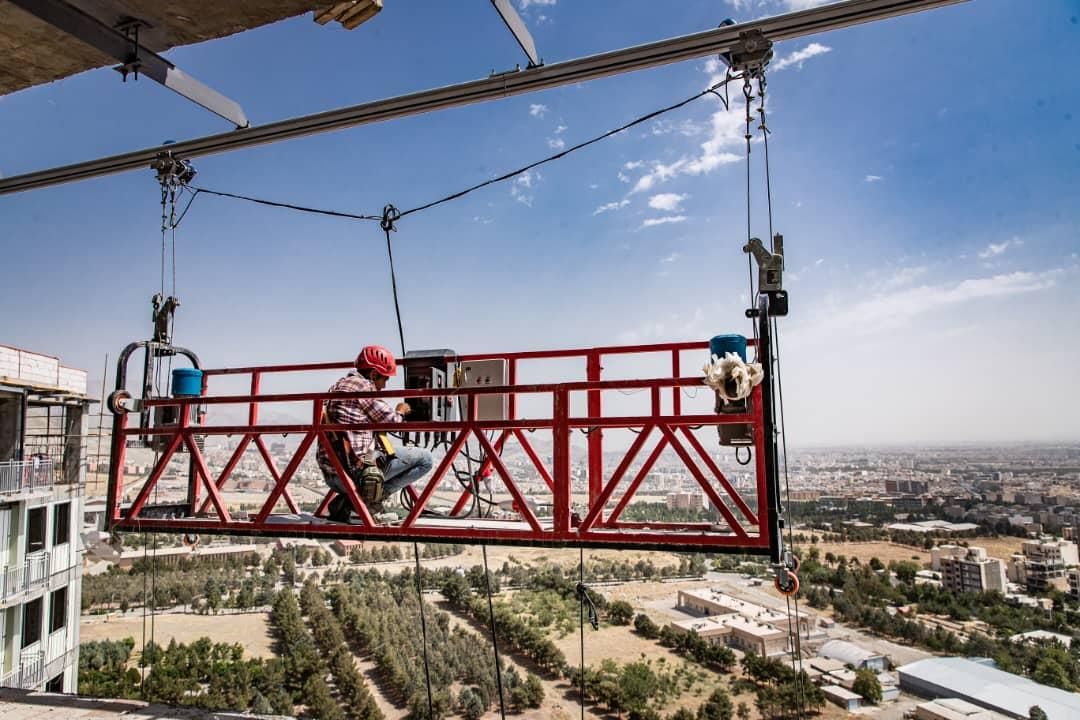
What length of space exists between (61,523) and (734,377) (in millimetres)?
29460

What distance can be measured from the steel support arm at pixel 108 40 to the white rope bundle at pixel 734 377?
4.34 metres

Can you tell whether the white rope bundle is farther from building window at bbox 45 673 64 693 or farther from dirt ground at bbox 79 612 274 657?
dirt ground at bbox 79 612 274 657

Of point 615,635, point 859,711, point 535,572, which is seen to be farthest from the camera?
point 535,572

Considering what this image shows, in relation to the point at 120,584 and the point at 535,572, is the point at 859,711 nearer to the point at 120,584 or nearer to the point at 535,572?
the point at 535,572

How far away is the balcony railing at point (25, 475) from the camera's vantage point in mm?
21172

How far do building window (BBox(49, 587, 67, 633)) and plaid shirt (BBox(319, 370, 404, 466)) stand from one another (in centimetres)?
2607

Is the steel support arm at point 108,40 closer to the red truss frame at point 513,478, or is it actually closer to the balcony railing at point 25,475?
the red truss frame at point 513,478

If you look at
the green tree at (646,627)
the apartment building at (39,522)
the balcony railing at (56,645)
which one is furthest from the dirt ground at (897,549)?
the apartment building at (39,522)

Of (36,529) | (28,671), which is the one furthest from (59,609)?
(36,529)

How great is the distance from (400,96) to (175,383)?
12.7ft

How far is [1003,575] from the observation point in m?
89.8

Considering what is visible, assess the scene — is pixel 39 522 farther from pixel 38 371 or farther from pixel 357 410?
pixel 357 410

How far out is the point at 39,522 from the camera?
23312 millimetres

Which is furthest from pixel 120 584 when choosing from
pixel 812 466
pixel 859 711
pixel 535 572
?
pixel 812 466
